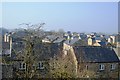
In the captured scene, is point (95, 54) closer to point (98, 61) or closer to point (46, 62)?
point (98, 61)

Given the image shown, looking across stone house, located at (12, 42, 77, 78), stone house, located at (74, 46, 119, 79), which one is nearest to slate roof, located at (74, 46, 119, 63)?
stone house, located at (74, 46, 119, 79)

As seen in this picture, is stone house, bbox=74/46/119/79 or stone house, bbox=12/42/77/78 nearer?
stone house, bbox=12/42/77/78

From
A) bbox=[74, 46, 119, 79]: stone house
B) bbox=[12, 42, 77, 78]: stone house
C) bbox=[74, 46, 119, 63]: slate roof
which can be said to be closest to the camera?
bbox=[12, 42, 77, 78]: stone house

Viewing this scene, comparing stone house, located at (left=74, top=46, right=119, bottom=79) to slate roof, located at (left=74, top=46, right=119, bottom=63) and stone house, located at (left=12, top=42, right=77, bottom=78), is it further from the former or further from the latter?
stone house, located at (left=12, top=42, right=77, bottom=78)

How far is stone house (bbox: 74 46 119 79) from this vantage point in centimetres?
1441

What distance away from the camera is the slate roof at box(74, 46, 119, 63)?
14.6 m

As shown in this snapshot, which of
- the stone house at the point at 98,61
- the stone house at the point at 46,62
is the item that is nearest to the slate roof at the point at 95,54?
the stone house at the point at 98,61

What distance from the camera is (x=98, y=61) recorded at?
1473cm

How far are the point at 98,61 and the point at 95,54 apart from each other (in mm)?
512

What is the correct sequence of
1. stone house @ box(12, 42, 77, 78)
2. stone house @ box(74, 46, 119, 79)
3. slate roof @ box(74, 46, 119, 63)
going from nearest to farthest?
stone house @ box(12, 42, 77, 78), stone house @ box(74, 46, 119, 79), slate roof @ box(74, 46, 119, 63)

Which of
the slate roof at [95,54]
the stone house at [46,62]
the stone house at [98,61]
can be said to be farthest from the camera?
the slate roof at [95,54]

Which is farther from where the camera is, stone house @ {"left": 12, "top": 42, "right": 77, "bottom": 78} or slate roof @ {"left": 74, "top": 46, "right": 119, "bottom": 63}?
slate roof @ {"left": 74, "top": 46, "right": 119, "bottom": 63}

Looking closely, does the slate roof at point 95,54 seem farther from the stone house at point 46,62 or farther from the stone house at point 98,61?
the stone house at point 46,62

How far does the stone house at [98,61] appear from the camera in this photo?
1441 centimetres
